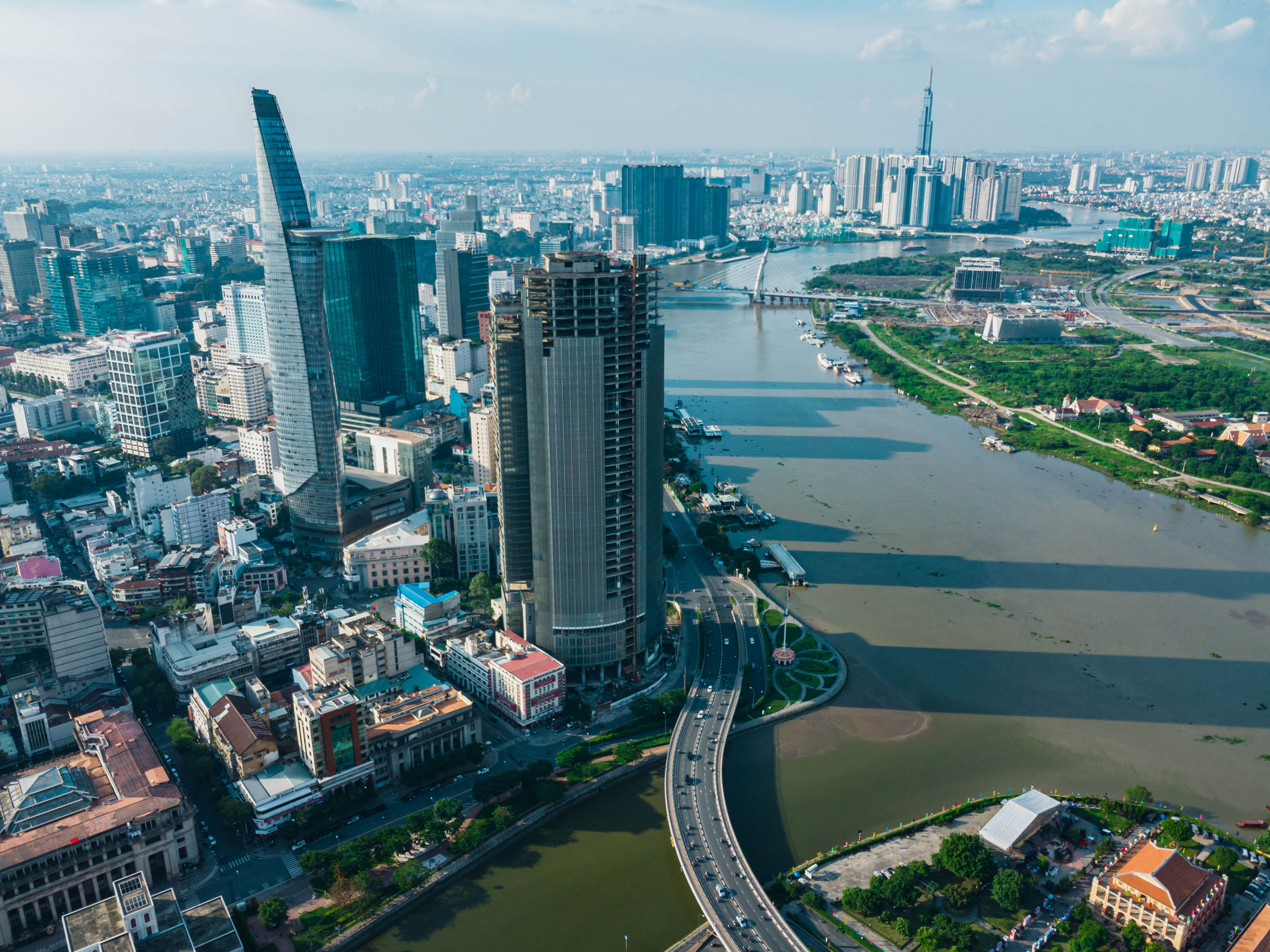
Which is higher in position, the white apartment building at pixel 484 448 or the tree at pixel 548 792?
the white apartment building at pixel 484 448

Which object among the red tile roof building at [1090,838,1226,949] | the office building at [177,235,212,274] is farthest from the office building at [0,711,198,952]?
the office building at [177,235,212,274]

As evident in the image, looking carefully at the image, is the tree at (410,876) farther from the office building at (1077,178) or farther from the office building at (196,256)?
the office building at (1077,178)

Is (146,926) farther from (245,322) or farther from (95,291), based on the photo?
(95,291)

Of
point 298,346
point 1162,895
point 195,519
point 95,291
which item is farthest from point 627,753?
point 95,291

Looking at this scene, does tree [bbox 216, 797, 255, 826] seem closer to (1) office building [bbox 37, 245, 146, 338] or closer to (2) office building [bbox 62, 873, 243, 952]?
(2) office building [bbox 62, 873, 243, 952]

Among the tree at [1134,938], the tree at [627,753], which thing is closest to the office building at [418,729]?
the tree at [627,753]
